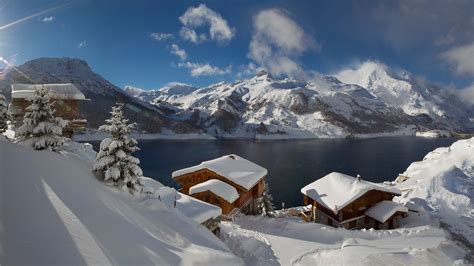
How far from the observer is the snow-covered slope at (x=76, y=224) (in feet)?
23.2

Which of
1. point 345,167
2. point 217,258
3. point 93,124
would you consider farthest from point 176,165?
point 93,124

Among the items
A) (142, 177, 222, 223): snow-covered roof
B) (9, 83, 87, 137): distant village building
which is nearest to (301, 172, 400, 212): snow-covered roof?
(142, 177, 222, 223): snow-covered roof

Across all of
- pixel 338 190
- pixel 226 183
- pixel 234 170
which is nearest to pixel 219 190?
pixel 226 183

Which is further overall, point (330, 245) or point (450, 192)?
point (450, 192)

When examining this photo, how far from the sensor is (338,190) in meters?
34.4

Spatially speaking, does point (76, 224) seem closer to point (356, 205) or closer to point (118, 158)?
point (118, 158)

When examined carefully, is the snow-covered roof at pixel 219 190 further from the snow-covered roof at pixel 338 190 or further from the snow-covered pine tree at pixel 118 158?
the snow-covered pine tree at pixel 118 158

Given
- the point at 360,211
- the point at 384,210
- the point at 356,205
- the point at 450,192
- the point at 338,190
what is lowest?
the point at 360,211

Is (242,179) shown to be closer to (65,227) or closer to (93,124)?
(65,227)

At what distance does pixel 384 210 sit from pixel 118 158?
28494 mm

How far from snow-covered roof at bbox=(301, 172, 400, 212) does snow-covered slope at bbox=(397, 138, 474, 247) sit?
6.52 metres

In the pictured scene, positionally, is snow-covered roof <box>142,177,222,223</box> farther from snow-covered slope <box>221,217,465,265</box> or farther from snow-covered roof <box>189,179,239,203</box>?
snow-covered roof <box>189,179,239,203</box>

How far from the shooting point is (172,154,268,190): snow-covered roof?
34.2 metres

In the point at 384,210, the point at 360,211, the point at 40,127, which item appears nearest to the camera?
the point at 40,127
